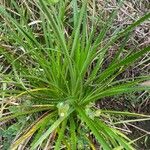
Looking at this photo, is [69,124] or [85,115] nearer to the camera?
[85,115]

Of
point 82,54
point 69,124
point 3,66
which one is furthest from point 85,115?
point 3,66

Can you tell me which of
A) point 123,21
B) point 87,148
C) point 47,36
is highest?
point 47,36

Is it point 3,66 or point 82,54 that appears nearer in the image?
point 82,54

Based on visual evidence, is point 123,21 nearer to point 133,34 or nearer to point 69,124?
point 133,34

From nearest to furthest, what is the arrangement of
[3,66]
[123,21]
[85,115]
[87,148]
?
[85,115]
[87,148]
[3,66]
[123,21]

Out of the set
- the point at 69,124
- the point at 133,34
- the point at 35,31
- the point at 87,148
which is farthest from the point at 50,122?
the point at 133,34

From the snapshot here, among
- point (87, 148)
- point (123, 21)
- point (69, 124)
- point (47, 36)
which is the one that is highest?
point (47, 36)

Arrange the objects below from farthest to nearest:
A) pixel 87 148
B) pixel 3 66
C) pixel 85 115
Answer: pixel 3 66, pixel 87 148, pixel 85 115

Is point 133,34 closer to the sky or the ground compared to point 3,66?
closer to the ground

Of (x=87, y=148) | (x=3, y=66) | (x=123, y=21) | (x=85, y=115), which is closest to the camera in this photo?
(x=85, y=115)

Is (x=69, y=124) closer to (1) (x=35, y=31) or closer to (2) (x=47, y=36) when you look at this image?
(2) (x=47, y=36)
